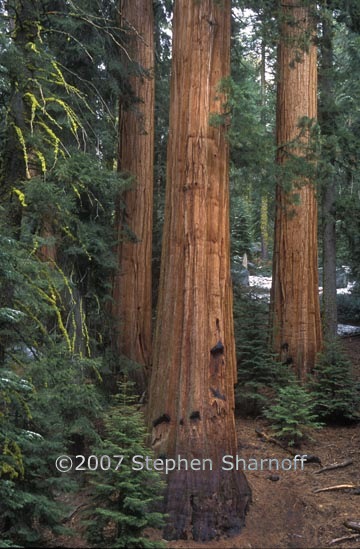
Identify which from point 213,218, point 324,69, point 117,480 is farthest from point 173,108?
point 324,69

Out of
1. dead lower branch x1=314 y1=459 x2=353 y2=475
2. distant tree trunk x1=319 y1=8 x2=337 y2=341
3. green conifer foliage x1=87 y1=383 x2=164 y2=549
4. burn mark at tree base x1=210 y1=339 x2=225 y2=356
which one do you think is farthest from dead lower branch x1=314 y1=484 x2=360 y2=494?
distant tree trunk x1=319 y1=8 x2=337 y2=341

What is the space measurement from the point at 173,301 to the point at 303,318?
4418mm

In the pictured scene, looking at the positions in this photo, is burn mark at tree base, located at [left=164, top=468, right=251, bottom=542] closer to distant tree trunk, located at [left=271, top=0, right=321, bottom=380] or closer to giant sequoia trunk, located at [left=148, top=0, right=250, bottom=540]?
giant sequoia trunk, located at [left=148, top=0, right=250, bottom=540]

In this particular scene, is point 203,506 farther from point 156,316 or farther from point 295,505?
point 156,316

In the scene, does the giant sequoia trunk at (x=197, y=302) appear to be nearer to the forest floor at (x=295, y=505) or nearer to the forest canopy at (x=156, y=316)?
the forest canopy at (x=156, y=316)

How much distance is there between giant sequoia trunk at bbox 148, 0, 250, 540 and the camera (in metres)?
5.23

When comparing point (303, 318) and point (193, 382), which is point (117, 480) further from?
point (303, 318)

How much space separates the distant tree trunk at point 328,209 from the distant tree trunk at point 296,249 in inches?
83.0

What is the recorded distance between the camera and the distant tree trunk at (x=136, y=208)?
31.9ft

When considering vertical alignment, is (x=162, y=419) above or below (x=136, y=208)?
below

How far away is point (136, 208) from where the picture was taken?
10109 mm

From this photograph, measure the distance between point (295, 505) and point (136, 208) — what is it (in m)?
5.91

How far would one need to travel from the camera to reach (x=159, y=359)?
5781mm

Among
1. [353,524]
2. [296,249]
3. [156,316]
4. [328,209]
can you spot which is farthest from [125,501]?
[328,209]
